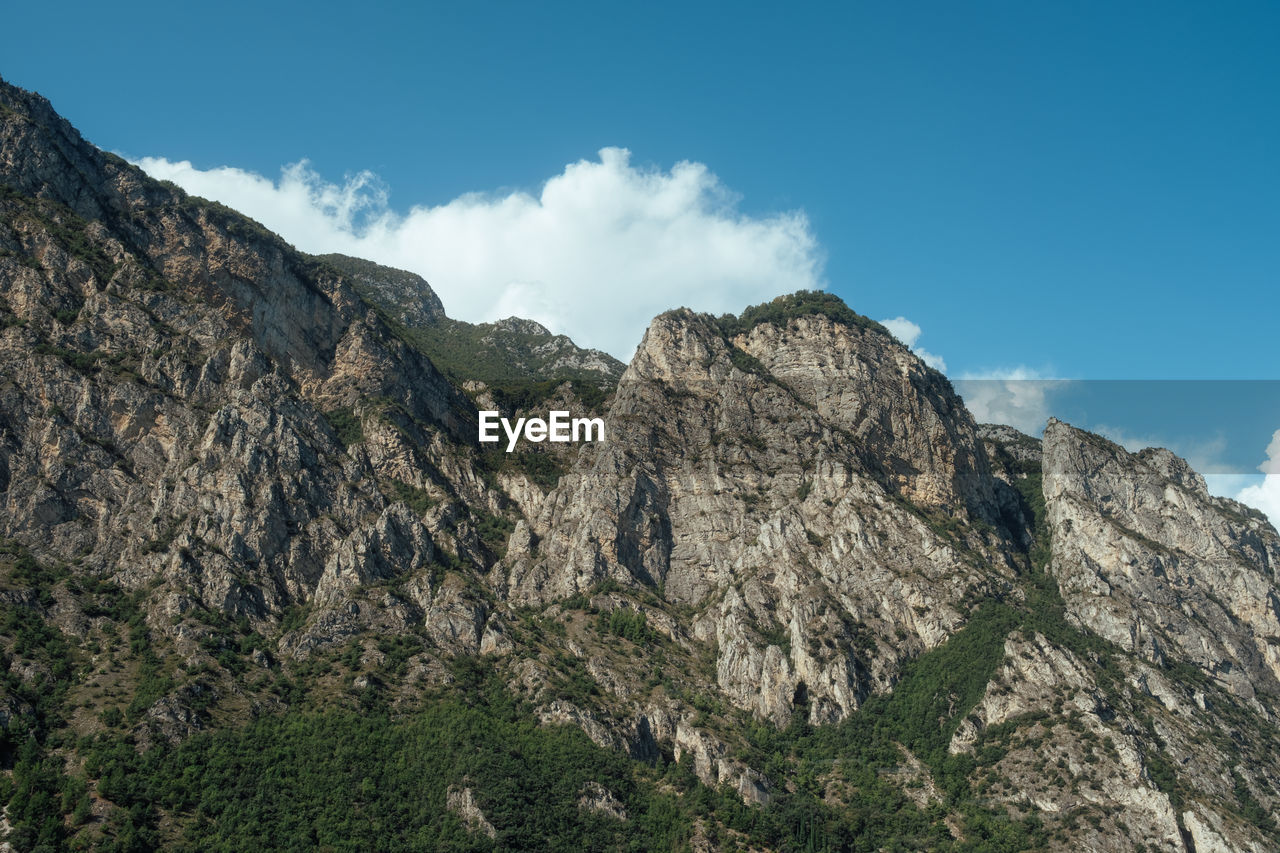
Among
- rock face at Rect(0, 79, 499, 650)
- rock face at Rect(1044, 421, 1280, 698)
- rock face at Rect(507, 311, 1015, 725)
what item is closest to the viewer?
rock face at Rect(0, 79, 499, 650)

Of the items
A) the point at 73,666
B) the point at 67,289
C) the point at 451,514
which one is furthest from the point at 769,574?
the point at 67,289

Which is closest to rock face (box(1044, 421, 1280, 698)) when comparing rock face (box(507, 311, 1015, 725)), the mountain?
the mountain

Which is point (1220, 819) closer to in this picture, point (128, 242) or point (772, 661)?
point (772, 661)

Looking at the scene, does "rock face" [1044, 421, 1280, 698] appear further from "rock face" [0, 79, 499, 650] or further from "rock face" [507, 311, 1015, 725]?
"rock face" [0, 79, 499, 650]

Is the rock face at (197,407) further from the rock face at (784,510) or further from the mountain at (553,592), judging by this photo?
the rock face at (784,510)

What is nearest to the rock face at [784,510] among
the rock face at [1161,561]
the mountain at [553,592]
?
the mountain at [553,592]
